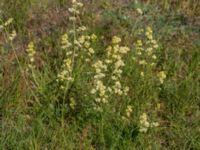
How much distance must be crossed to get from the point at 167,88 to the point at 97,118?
2.31 feet

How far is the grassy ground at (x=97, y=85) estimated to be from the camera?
354cm

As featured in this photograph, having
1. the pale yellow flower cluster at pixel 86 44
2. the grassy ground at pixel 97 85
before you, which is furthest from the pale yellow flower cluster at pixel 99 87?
the pale yellow flower cluster at pixel 86 44

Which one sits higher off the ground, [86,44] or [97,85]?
[86,44]

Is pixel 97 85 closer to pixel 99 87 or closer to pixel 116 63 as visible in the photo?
pixel 99 87

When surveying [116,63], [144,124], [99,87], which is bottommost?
[144,124]

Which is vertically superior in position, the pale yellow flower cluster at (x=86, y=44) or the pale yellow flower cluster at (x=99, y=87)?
the pale yellow flower cluster at (x=86, y=44)

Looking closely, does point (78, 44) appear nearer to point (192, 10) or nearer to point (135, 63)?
point (135, 63)

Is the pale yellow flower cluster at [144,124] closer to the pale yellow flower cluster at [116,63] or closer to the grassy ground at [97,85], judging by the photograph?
the grassy ground at [97,85]

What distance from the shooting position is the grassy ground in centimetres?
354

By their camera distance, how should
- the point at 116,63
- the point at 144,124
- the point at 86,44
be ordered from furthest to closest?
1. the point at 86,44
2. the point at 116,63
3. the point at 144,124

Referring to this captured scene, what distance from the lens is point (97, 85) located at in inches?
137

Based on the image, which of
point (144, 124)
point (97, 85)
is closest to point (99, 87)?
point (97, 85)

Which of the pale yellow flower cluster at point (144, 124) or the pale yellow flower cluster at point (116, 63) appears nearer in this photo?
the pale yellow flower cluster at point (144, 124)

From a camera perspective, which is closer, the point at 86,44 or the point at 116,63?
the point at 116,63
